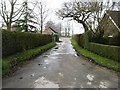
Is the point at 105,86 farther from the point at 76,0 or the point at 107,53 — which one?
the point at 76,0

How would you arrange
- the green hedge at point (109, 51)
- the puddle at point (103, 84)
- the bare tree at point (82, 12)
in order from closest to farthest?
the puddle at point (103, 84), the green hedge at point (109, 51), the bare tree at point (82, 12)

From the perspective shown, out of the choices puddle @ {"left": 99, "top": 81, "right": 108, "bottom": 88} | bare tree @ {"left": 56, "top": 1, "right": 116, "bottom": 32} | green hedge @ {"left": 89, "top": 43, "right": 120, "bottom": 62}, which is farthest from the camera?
bare tree @ {"left": 56, "top": 1, "right": 116, "bottom": 32}

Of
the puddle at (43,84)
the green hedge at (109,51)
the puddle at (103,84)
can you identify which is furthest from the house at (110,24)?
the puddle at (43,84)

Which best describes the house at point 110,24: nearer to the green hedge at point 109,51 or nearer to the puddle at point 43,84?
the green hedge at point 109,51

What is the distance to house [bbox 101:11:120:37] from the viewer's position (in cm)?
2698

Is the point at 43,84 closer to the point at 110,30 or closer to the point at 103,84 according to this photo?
the point at 103,84

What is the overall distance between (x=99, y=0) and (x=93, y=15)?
2419 millimetres

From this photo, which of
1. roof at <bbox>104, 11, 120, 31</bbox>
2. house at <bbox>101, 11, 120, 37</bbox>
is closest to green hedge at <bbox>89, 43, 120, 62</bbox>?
house at <bbox>101, 11, 120, 37</bbox>

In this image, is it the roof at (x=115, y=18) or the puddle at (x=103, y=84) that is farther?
the roof at (x=115, y=18)

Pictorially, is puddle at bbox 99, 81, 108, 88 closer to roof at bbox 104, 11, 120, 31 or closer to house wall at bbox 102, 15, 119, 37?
house wall at bbox 102, 15, 119, 37

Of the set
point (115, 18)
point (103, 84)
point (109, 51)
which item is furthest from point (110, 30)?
point (103, 84)

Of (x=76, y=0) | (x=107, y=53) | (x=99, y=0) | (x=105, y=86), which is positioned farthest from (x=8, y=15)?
(x=105, y=86)

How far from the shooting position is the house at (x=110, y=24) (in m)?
27.0

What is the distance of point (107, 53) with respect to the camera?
1691 centimetres
